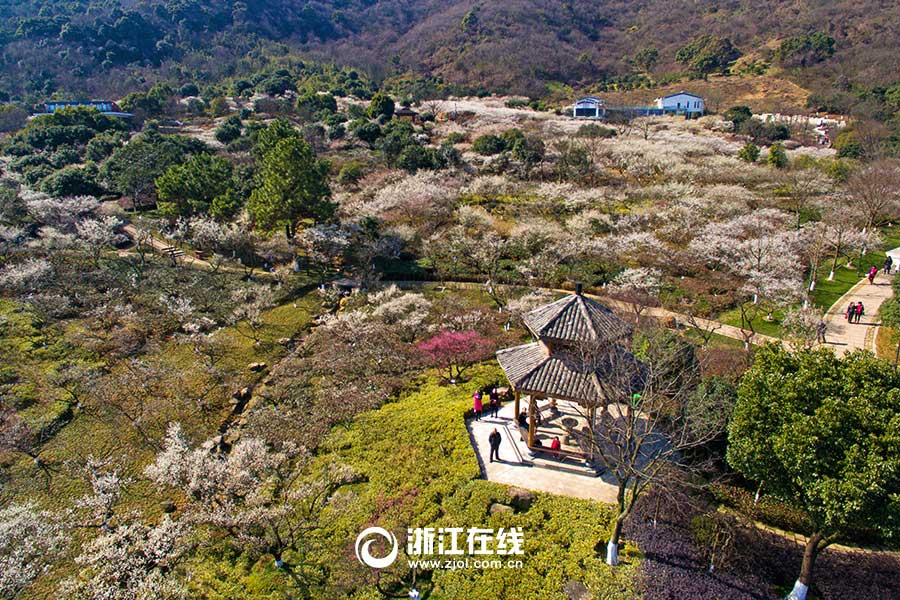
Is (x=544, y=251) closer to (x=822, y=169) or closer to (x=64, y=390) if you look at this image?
(x=64, y=390)

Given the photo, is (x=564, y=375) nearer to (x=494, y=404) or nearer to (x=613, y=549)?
(x=494, y=404)

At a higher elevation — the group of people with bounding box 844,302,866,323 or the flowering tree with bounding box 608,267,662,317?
the flowering tree with bounding box 608,267,662,317

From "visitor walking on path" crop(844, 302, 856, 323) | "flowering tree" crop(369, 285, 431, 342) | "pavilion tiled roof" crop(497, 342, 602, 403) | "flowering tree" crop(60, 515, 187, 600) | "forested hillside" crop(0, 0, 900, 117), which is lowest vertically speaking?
"flowering tree" crop(60, 515, 187, 600)

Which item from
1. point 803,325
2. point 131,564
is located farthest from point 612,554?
point 803,325

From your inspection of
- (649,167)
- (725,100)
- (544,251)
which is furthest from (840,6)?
(544,251)

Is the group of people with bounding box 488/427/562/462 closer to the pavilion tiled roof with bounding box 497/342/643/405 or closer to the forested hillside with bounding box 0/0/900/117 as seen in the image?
the pavilion tiled roof with bounding box 497/342/643/405

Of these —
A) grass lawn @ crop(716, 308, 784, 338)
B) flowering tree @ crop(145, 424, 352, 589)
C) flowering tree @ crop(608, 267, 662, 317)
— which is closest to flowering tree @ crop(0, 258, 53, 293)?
flowering tree @ crop(145, 424, 352, 589)

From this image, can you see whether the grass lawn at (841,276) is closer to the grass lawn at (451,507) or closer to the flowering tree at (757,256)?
the flowering tree at (757,256)

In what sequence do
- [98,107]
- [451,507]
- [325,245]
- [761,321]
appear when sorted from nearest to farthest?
[451,507]
[761,321]
[325,245]
[98,107]
